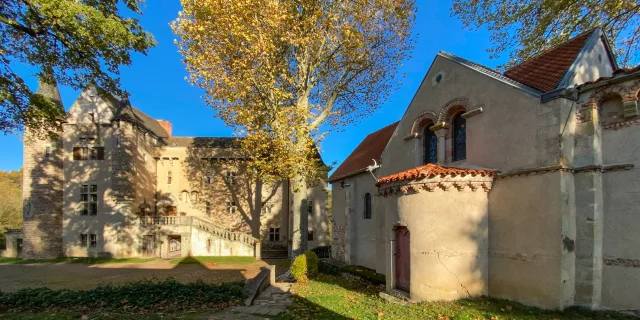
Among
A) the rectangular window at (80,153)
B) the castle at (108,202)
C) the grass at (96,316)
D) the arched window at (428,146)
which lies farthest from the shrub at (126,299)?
the rectangular window at (80,153)

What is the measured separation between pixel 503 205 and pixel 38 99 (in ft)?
56.1

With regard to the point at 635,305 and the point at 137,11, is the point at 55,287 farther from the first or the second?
the point at 635,305

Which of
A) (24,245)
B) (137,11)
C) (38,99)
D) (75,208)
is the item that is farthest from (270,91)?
(24,245)

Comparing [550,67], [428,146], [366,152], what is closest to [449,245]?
[428,146]

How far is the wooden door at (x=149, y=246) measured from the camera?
88.1 feet

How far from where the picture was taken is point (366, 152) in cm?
2036

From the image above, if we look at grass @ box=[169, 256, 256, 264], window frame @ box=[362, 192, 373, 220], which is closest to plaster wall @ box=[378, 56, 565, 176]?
window frame @ box=[362, 192, 373, 220]

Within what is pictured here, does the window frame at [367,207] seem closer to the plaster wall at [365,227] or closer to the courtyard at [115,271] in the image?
the plaster wall at [365,227]

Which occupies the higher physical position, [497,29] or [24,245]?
[497,29]

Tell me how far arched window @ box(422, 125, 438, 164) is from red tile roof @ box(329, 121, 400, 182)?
12.0 feet

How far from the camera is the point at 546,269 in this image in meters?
8.61

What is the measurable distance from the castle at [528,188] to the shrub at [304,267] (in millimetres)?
5212

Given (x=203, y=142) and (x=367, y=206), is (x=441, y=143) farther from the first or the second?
(x=203, y=142)

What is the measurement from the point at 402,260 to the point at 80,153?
29.1m
